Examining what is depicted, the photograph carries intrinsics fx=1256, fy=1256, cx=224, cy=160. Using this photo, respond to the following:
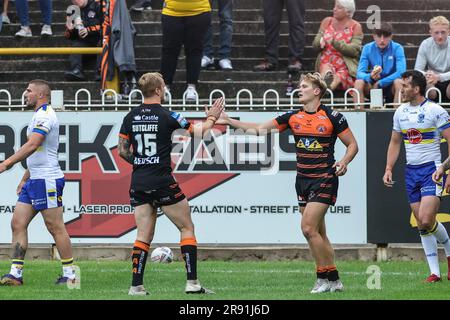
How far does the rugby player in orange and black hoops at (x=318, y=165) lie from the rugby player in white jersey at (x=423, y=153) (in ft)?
4.42

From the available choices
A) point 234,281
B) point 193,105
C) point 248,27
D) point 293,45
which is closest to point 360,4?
point 248,27

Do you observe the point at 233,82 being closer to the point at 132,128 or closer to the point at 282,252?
the point at 282,252

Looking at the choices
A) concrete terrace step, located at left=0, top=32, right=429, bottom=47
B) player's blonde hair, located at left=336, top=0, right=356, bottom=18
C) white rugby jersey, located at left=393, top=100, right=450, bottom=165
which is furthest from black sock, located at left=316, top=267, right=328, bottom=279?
concrete terrace step, located at left=0, top=32, right=429, bottom=47

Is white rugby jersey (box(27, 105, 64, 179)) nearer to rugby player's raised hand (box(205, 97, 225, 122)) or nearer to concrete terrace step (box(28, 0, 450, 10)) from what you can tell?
rugby player's raised hand (box(205, 97, 225, 122))

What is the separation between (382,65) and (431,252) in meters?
4.35

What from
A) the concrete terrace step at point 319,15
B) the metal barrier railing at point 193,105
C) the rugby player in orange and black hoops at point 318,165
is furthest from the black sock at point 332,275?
the concrete terrace step at point 319,15

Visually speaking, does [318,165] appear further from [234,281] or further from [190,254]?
[234,281]

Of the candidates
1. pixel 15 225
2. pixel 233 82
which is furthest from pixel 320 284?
pixel 233 82

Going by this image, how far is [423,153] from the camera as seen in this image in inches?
548

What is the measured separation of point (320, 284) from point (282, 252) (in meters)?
3.78

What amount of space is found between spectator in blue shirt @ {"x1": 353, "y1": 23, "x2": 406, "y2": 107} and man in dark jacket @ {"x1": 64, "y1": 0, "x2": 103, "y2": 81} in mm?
3990

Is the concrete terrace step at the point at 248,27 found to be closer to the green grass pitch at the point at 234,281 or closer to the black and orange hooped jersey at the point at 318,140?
the green grass pitch at the point at 234,281

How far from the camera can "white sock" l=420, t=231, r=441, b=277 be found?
1377cm

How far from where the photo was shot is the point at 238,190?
16.4 meters
